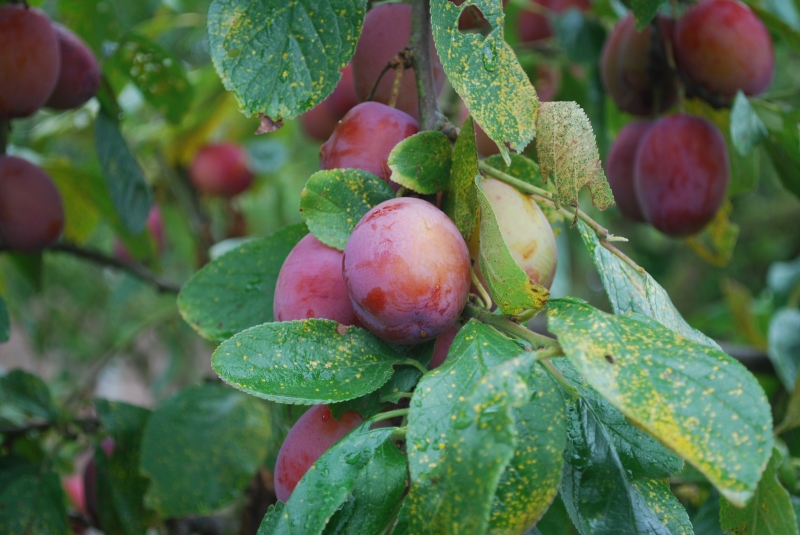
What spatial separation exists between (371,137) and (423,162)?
5 cm

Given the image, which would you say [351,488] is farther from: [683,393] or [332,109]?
[332,109]

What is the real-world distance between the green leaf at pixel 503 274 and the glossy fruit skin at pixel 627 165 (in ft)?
1.53

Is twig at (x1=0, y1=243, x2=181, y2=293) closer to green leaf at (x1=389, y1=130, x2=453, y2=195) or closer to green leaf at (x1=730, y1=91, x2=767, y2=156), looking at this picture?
green leaf at (x1=389, y1=130, x2=453, y2=195)

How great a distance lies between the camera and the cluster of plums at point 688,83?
25.9 inches

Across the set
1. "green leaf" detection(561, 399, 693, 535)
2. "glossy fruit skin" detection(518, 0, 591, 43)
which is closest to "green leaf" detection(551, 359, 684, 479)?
"green leaf" detection(561, 399, 693, 535)

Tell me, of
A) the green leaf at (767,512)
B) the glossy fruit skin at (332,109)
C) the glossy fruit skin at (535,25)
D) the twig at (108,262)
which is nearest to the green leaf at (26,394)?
the twig at (108,262)

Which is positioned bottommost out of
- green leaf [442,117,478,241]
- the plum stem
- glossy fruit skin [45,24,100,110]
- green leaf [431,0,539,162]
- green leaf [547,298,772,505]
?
the plum stem

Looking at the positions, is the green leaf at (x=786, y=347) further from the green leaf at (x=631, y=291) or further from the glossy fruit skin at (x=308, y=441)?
the glossy fruit skin at (x=308, y=441)

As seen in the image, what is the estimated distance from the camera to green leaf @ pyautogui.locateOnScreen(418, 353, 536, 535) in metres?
0.25

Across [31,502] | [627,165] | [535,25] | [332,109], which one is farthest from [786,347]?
[31,502]

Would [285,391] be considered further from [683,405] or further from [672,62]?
[672,62]

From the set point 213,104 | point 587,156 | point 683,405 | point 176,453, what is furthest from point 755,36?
point 213,104

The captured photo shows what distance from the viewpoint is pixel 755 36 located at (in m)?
0.68

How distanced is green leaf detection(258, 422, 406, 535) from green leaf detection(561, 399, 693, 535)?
0.10 m
